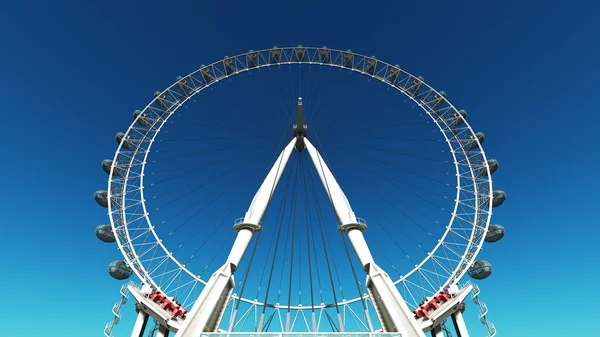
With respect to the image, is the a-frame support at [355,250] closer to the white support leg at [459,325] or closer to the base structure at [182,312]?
the base structure at [182,312]

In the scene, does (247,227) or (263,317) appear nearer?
(263,317)

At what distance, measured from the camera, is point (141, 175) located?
30.9 m

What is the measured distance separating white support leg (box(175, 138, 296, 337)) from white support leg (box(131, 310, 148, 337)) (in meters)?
10.6

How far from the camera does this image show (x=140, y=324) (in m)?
27.0

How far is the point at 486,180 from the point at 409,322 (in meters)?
19.9

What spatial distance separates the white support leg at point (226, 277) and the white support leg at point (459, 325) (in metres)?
18.2

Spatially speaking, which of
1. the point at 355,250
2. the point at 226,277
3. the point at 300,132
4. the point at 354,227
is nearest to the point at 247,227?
the point at 226,277

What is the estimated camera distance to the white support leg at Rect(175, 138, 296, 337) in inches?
655

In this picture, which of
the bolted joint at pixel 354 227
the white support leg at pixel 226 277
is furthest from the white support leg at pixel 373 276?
the white support leg at pixel 226 277

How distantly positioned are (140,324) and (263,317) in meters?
12.0

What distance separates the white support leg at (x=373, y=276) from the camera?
1647cm

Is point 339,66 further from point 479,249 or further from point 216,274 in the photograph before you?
point 216,274

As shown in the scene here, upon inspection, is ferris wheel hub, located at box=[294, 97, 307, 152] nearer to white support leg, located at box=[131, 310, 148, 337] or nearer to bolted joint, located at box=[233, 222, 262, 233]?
bolted joint, located at box=[233, 222, 262, 233]

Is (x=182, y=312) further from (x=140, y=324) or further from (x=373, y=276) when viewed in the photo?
(x=373, y=276)
